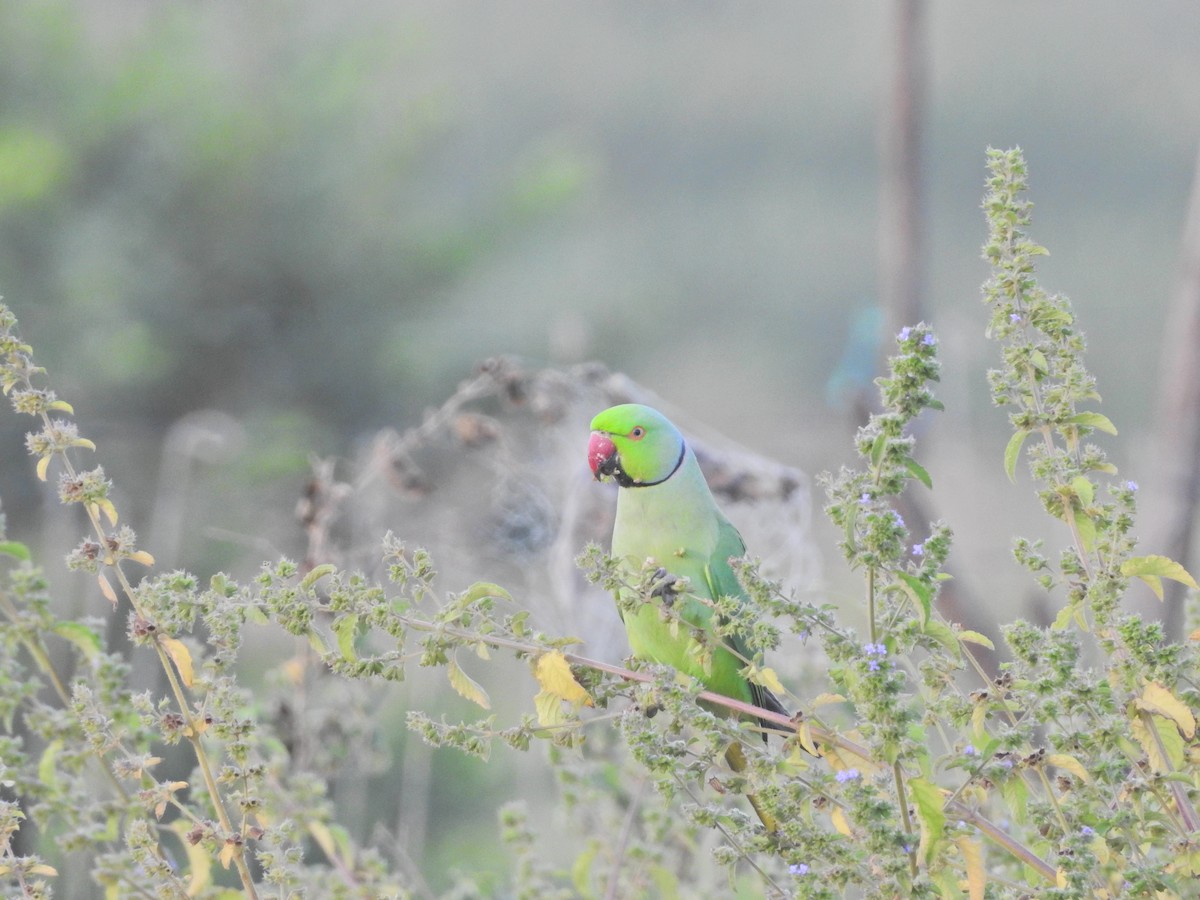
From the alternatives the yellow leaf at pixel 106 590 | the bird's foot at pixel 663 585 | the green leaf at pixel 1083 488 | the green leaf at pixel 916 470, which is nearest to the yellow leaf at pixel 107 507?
the yellow leaf at pixel 106 590

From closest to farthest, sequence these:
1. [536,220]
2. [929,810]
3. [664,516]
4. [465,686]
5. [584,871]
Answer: [929,810], [465,686], [584,871], [664,516], [536,220]

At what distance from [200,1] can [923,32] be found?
12.4ft

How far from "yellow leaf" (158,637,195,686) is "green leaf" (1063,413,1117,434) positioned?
470 millimetres

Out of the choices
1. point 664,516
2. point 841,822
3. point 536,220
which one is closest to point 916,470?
point 841,822

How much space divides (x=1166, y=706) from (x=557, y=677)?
0.98ft

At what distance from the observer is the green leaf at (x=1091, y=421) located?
0.66 metres

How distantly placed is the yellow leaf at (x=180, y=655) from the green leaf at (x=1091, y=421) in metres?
0.47

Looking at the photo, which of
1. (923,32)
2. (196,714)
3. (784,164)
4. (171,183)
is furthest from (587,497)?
(784,164)

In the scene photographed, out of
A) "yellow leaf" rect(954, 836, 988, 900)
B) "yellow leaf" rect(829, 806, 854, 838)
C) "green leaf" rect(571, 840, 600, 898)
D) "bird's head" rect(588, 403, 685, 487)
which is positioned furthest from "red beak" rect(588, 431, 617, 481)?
"yellow leaf" rect(954, 836, 988, 900)

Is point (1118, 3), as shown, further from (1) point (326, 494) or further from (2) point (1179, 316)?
(1) point (326, 494)

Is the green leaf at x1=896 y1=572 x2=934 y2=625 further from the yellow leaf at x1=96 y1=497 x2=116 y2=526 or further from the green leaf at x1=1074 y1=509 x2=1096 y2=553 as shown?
the yellow leaf at x1=96 y1=497 x2=116 y2=526

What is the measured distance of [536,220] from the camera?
4730 millimetres

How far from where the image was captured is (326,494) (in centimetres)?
136

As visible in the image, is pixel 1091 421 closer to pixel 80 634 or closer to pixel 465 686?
pixel 465 686
